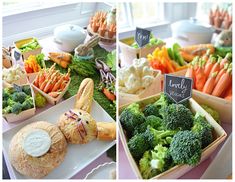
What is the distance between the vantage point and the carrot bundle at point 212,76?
3.76ft

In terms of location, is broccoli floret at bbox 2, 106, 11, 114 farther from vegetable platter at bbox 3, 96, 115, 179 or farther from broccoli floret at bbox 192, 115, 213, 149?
broccoli floret at bbox 192, 115, 213, 149

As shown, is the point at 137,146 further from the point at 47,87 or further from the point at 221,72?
the point at 221,72

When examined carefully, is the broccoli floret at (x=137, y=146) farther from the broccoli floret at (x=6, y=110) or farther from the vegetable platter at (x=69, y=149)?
the broccoli floret at (x=6, y=110)

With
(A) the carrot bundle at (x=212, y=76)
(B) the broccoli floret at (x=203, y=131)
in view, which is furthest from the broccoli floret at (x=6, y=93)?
(A) the carrot bundle at (x=212, y=76)

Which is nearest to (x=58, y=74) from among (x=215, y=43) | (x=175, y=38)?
(x=175, y=38)

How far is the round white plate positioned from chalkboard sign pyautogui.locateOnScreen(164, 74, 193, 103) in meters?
0.27

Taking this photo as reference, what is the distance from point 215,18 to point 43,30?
1192 mm

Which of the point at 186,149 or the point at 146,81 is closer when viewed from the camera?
the point at 186,149

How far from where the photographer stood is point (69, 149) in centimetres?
87

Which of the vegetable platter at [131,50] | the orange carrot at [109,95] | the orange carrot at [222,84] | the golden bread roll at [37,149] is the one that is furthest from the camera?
the vegetable platter at [131,50]

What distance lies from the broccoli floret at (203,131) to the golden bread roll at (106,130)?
22 centimetres

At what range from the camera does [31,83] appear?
0.90m

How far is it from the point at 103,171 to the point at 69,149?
12 cm

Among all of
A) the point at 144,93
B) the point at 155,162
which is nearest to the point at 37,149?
the point at 155,162
